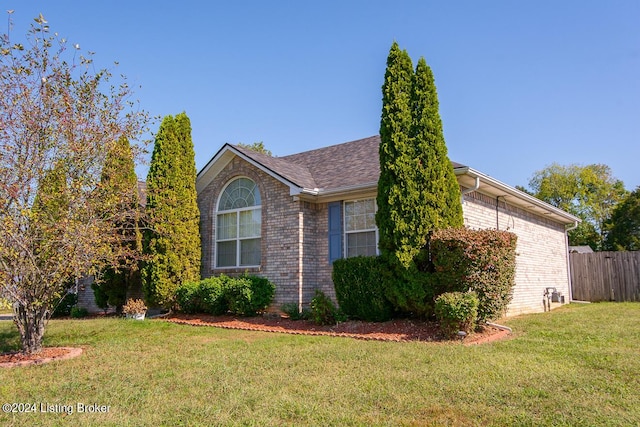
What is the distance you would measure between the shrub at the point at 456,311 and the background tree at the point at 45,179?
6.08 m

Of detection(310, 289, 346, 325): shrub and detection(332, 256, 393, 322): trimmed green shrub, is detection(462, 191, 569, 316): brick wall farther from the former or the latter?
detection(310, 289, 346, 325): shrub

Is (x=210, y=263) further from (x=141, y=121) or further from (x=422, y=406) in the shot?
(x=422, y=406)

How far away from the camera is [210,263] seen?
14133mm

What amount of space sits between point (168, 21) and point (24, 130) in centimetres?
468

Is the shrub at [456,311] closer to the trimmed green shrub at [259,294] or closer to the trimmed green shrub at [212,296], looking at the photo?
the trimmed green shrub at [259,294]

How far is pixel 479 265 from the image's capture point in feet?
28.2

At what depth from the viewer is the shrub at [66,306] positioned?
15852 mm

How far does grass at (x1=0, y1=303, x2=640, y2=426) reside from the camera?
4227 millimetres

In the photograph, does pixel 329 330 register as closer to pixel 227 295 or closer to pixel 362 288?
pixel 362 288

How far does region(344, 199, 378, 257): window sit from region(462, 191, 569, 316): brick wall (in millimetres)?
2301

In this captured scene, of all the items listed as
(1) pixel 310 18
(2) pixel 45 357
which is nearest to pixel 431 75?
(1) pixel 310 18

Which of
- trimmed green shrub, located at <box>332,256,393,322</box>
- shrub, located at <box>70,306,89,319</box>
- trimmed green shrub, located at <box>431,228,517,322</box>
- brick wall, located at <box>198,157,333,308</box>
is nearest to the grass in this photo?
trimmed green shrub, located at <box>431,228,517,322</box>

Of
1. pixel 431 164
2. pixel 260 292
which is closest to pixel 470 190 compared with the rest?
pixel 431 164

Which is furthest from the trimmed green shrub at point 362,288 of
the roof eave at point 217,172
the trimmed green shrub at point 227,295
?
the roof eave at point 217,172
